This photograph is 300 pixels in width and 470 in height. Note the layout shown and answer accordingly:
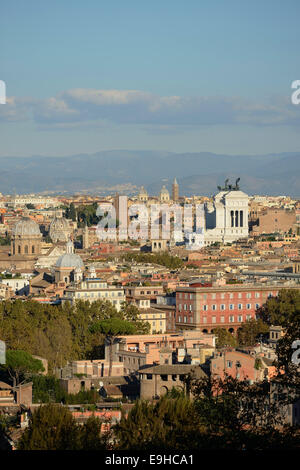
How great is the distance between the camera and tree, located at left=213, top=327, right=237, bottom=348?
50.2 m

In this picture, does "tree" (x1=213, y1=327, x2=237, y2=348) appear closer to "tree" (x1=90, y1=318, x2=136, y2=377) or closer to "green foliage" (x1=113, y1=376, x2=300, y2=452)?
"tree" (x1=90, y1=318, x2=136, y2=377)

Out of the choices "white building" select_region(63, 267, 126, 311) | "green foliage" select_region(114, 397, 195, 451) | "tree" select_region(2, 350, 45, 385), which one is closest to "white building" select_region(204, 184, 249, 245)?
"white building" select_region(63, 267, 126, 311)

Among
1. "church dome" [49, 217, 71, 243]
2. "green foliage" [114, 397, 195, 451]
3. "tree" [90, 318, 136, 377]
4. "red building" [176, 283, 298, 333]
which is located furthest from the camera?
"church dome" [49, 217, 71, 243]

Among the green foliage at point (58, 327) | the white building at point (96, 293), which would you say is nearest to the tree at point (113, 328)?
the green foliage at point (58, 327)

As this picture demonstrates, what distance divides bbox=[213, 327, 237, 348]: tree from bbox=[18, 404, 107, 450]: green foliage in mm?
19054

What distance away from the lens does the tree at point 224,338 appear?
50.2 metres

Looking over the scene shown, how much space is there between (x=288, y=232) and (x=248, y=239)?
56.5ft

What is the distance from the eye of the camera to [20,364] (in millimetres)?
43625

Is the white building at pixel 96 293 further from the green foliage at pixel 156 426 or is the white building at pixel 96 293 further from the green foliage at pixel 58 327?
the green foliage at pixel 156 426

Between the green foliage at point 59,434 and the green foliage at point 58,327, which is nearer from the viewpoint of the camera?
the green foliage at point 59,434

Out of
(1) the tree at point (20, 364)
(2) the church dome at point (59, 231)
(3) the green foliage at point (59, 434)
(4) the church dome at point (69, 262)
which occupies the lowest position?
(3) the green foliage at point (59, 434)

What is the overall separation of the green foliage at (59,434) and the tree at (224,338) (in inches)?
750

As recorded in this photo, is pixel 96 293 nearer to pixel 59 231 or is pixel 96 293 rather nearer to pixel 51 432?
pixel 51 432

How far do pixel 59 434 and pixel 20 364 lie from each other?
15.2m
